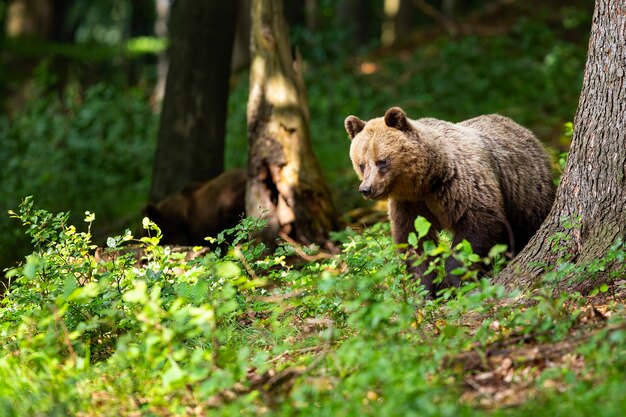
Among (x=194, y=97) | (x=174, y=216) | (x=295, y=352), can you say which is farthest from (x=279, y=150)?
(x=295, y=352)

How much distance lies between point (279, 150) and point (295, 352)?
3.93 meters

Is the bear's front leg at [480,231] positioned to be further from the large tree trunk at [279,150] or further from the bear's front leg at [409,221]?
the large tree trunk at [279,150]

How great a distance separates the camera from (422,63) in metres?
18.6

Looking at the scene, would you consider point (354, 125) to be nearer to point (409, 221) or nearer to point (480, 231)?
point (409, 221)

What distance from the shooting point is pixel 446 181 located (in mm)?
6750

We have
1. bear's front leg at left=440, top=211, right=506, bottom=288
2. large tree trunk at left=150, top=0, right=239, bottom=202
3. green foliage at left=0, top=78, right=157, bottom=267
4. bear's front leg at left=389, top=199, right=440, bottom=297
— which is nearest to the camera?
bear's front leg at left=440, top=211, right=506, bottom=288

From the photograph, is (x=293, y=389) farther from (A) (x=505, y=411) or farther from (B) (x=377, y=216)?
(B) (x=377, y=216)

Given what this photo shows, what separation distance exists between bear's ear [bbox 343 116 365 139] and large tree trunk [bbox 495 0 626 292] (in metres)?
1.96

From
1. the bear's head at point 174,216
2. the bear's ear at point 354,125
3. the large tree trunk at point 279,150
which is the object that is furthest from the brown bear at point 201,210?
the bear's ear at point 354,125

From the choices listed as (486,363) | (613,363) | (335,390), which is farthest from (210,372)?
(613,363)

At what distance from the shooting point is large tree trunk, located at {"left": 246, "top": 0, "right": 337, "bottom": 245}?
8828 mm

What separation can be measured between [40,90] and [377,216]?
9.95 meters

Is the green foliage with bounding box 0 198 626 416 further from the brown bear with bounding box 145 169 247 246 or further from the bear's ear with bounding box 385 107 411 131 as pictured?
the brown bear with bounding box 145 169 247 246

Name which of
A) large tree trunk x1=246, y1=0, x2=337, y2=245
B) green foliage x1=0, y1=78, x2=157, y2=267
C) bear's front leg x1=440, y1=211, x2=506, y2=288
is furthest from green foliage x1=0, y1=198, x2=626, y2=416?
green foliage x1=0, y1=78, x2=157, y2=267
